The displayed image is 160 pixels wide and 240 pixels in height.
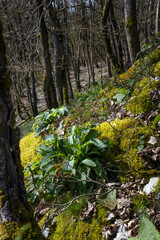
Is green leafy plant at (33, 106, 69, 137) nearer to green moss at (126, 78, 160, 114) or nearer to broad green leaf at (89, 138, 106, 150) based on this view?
green moss at (126, 78, 160, 114)

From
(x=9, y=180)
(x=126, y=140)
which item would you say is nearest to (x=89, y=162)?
(x=126, y=140)

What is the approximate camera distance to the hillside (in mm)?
2121

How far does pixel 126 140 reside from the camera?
10.1 ft

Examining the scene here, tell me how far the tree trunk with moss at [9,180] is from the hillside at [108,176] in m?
0.27

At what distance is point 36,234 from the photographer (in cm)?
142

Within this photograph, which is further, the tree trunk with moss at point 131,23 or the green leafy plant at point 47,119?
the green leafy plant at point 47,119

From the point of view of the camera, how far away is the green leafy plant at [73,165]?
276cm

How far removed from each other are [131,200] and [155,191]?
327 mm

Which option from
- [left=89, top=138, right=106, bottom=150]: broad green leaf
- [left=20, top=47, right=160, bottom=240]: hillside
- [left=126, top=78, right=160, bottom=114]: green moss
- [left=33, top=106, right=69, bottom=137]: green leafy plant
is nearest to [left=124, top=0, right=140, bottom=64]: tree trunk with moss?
[left=20, top=47, right=160, bottom=240]: hillside

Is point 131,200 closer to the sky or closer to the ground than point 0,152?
closer to the ground

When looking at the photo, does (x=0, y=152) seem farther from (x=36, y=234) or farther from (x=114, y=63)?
(x=114, y=63)

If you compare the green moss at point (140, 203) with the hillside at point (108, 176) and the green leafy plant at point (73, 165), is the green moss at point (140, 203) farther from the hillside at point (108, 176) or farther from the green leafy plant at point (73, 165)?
the green leafy plant at point (73, 165)

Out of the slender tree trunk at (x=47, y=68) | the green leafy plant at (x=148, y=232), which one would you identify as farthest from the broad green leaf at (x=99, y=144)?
the slender tree trunk at (x=47, y=68)

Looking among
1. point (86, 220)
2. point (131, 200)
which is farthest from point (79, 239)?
point (131, 200)
